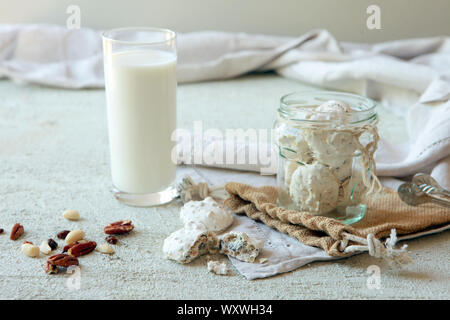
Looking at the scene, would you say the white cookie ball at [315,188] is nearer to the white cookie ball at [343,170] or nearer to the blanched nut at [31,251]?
the white cookie ball at [343,170]

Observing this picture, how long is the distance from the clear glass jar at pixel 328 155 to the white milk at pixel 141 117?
7.3 inches

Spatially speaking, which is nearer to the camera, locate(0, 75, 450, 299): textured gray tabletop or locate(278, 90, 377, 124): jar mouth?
locate(0, 75, 450, 299): textured gray tabletop

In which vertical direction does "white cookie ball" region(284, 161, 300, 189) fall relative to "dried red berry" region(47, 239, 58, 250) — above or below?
above

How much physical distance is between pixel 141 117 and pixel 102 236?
0.20 metres

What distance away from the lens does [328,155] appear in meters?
0.79

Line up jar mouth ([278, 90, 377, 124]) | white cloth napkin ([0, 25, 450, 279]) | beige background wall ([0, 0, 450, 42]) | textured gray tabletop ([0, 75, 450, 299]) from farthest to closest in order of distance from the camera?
1. beige background wall ([0, 0, 450, 42])
2. white cloth napkin ([0, 25, 450, 279])
3. jar mouth ([278, 90, 377, 124])
4. textured gray tabletop ([0, 75, 450, 299])

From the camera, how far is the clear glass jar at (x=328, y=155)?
78 centimetres

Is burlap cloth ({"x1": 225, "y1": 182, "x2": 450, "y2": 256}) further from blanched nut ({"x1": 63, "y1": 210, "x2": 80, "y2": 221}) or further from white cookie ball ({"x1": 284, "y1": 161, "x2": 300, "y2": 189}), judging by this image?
blanched nut ({"x1": 63, "y1": 210, "x2": 80, "y2": 221})

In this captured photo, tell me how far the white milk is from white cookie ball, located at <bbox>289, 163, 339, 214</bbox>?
23 centimetres

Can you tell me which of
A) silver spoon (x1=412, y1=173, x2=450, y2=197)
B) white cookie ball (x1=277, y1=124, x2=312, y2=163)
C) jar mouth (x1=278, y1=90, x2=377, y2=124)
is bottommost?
silver spoon (x1=412, y1=173, x2=450, y2=197)

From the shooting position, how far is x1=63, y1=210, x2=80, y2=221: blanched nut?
2.81 feet

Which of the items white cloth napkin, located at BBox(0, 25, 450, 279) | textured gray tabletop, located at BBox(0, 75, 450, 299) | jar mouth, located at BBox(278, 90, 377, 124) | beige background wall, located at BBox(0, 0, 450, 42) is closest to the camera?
textured gray tabletop, located at BBox(0, 75, 450, 299)

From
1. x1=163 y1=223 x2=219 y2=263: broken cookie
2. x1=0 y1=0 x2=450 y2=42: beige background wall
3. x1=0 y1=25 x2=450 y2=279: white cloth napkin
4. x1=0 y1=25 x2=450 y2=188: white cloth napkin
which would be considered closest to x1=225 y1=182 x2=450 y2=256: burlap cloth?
x1=163 y1=223 x2=219 y2=263: broken cookie

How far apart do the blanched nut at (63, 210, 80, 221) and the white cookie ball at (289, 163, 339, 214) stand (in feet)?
1.11
